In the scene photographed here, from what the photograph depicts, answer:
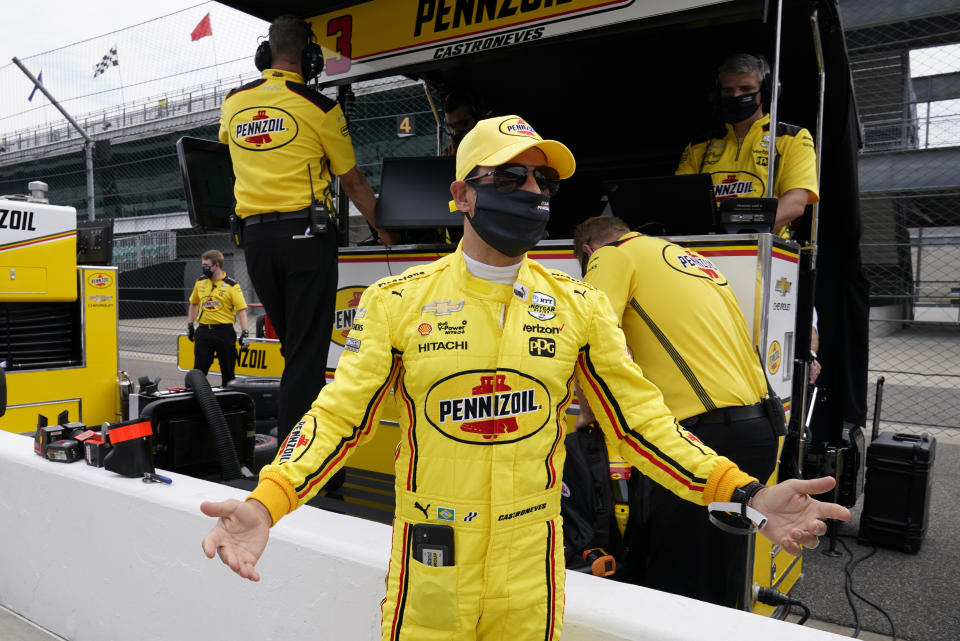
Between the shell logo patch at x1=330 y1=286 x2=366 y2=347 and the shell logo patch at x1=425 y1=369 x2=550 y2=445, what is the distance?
219 centimetres

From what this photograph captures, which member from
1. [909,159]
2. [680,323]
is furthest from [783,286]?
[909,159]

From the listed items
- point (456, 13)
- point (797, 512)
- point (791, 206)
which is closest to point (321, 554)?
point (797, 512)

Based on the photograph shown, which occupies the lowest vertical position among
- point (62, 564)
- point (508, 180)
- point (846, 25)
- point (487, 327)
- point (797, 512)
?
point (62, 564)

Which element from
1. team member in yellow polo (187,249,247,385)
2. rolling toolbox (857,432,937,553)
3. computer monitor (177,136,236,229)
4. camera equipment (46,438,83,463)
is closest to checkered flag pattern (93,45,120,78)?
team member in yellow polo (187,249,247,385)

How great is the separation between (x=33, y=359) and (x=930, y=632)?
230 inches

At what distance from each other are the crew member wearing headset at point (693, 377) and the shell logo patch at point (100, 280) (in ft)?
14.8

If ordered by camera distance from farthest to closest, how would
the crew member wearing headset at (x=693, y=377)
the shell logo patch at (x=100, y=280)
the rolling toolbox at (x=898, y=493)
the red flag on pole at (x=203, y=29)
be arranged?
the red flag on pole at (x=203, y=29)
the shell logo patch at (x=100, y=280)
the rolling toolbox at (x=898, y=493)
the crew member wearing headset at (x=693, y=377)

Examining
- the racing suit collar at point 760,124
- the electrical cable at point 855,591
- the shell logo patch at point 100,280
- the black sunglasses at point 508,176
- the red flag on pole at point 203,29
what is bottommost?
the electrical cable at point 855,591

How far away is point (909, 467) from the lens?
373cm

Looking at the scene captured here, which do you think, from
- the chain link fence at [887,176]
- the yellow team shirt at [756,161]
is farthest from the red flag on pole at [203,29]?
the yellow team shirt at [756,161]

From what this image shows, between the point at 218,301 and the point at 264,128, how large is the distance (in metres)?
5.40

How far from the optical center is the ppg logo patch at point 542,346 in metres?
1.35

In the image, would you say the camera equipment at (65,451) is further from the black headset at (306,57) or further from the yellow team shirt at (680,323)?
the yellow team shirt at (680,323)

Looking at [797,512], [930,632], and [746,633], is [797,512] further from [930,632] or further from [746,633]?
[930,632]
